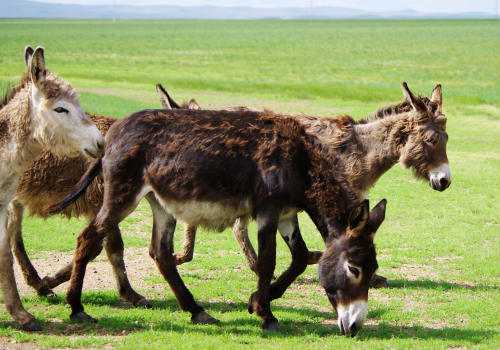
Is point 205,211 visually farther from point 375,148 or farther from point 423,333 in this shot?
point 375,148

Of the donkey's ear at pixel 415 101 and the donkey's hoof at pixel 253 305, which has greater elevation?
the donkey's ear at pixel 415 101

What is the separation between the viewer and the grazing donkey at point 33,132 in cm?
833

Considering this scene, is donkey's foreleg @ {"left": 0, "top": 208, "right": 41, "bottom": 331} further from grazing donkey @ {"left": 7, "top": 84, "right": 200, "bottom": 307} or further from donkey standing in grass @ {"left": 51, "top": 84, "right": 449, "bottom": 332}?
grazing donkey @ {"left": 7, "top": 84, "right": 200, "bottom": 307}

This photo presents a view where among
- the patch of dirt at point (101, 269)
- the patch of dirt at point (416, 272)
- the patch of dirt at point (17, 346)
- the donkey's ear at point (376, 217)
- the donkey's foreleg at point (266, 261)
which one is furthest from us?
the patch of dirt at point (416, 272)

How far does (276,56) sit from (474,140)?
158 feet

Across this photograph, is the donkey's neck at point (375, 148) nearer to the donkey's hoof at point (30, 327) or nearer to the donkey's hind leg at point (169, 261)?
the donkey's hind leg at point (169, 261)

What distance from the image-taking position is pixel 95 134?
8336 mm

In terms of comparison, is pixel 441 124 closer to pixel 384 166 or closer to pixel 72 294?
pixel 384 166

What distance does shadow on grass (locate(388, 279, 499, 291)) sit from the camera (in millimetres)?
10734

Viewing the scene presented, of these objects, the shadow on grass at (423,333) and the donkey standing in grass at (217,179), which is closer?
the shadow on grass at (423,333)

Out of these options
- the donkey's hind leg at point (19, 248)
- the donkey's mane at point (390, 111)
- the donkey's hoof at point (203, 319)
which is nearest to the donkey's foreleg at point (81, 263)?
the donkey's hoof at point (203, 319)

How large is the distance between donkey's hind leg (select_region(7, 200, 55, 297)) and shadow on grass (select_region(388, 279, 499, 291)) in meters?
4.28

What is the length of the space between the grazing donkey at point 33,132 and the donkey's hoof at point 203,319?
62.4 inches

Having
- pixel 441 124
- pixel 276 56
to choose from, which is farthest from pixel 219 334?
pixel 276 56
